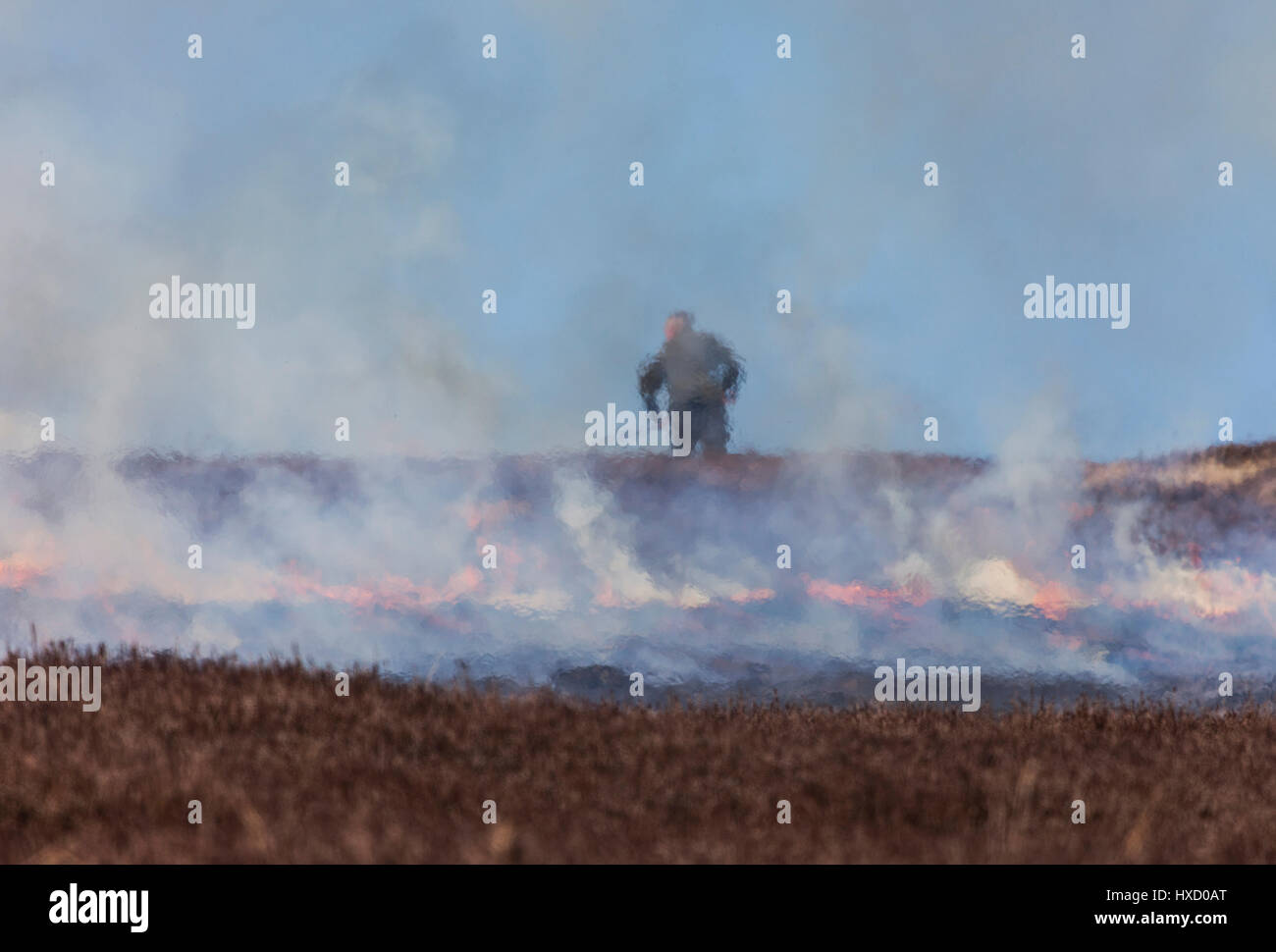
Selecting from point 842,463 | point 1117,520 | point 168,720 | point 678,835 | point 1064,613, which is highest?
point 842,463

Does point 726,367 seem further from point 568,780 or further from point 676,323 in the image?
point 568,780

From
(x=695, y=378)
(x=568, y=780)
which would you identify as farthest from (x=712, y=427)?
(x=568, y=780)

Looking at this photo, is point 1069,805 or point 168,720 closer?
point 1069,805

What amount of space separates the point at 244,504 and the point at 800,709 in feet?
30.5

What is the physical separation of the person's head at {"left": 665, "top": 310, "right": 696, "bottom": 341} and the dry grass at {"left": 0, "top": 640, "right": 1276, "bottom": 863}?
10.1m

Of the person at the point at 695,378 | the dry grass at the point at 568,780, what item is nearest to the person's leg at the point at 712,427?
the person at the point at 695,378

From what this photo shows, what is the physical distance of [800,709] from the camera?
11516 millimetres

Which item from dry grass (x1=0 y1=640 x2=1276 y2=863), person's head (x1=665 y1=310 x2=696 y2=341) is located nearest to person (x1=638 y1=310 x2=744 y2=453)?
person's head (x1=665 y1=310 x2=696 y2=341)

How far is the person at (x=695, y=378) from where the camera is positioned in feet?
64.4

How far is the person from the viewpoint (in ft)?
64.4

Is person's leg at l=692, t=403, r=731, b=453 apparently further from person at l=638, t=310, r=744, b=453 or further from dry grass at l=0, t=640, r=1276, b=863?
dry grass at l=0, t=640, r=1276, b=863

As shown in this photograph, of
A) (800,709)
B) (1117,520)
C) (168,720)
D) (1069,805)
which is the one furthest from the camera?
(1117,520)
